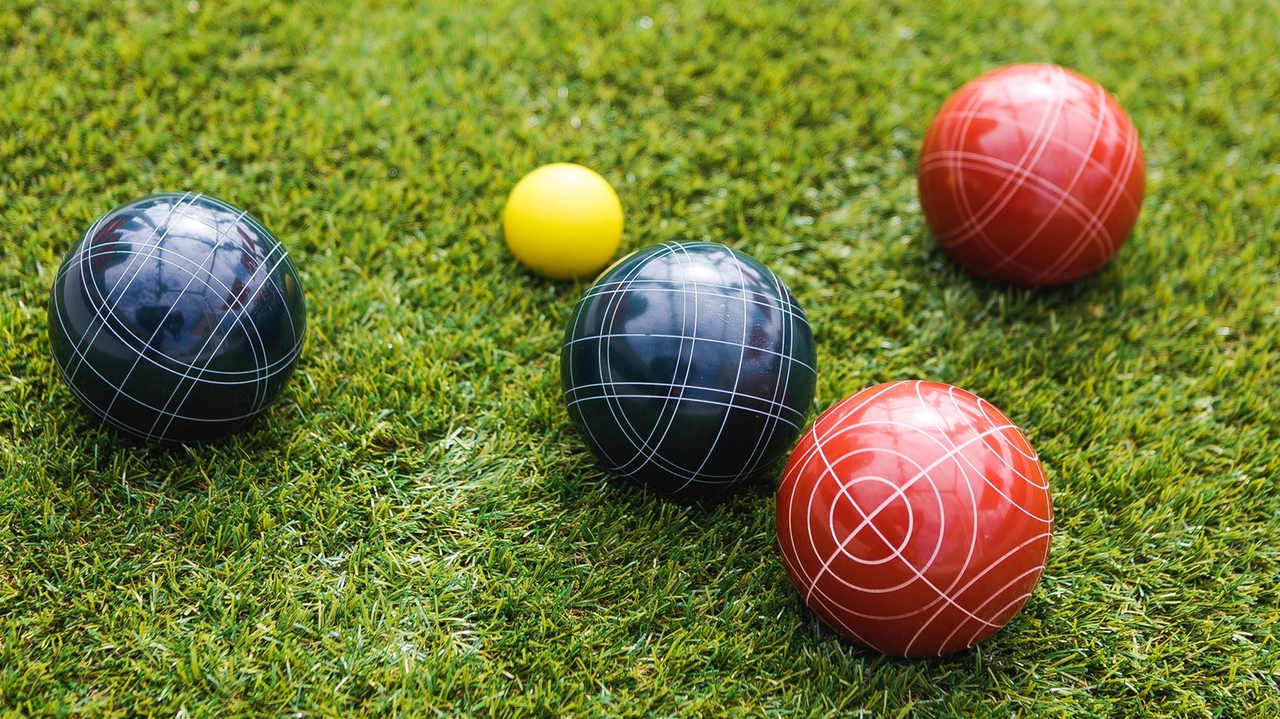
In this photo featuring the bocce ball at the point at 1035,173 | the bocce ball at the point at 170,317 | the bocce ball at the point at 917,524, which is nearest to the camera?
the bocce ball at the point at 917,524

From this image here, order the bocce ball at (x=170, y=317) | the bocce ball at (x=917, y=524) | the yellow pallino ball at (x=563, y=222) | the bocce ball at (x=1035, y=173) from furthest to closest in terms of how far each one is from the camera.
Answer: the yellow pallino ball at (x=563, y=222), the bocce ball at (x=1035, y=173), the bocce ball at (x=170, y=317), the bocce ball at (x=917, y=524)

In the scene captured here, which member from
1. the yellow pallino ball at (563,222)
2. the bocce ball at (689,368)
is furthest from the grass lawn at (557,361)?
the bocce ball at (689,368)

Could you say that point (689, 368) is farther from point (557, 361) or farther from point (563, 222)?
point (563, 222)

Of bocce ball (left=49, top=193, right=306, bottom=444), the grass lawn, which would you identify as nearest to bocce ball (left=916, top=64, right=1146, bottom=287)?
the grass lawn

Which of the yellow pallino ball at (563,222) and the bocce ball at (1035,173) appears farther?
the yellow pallino ball at (563,222)

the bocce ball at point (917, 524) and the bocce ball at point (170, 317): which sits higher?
the bocce ball at point (170, 317)

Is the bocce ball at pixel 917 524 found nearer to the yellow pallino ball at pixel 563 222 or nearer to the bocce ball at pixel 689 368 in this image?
the bocce ball at pixel 689 368
